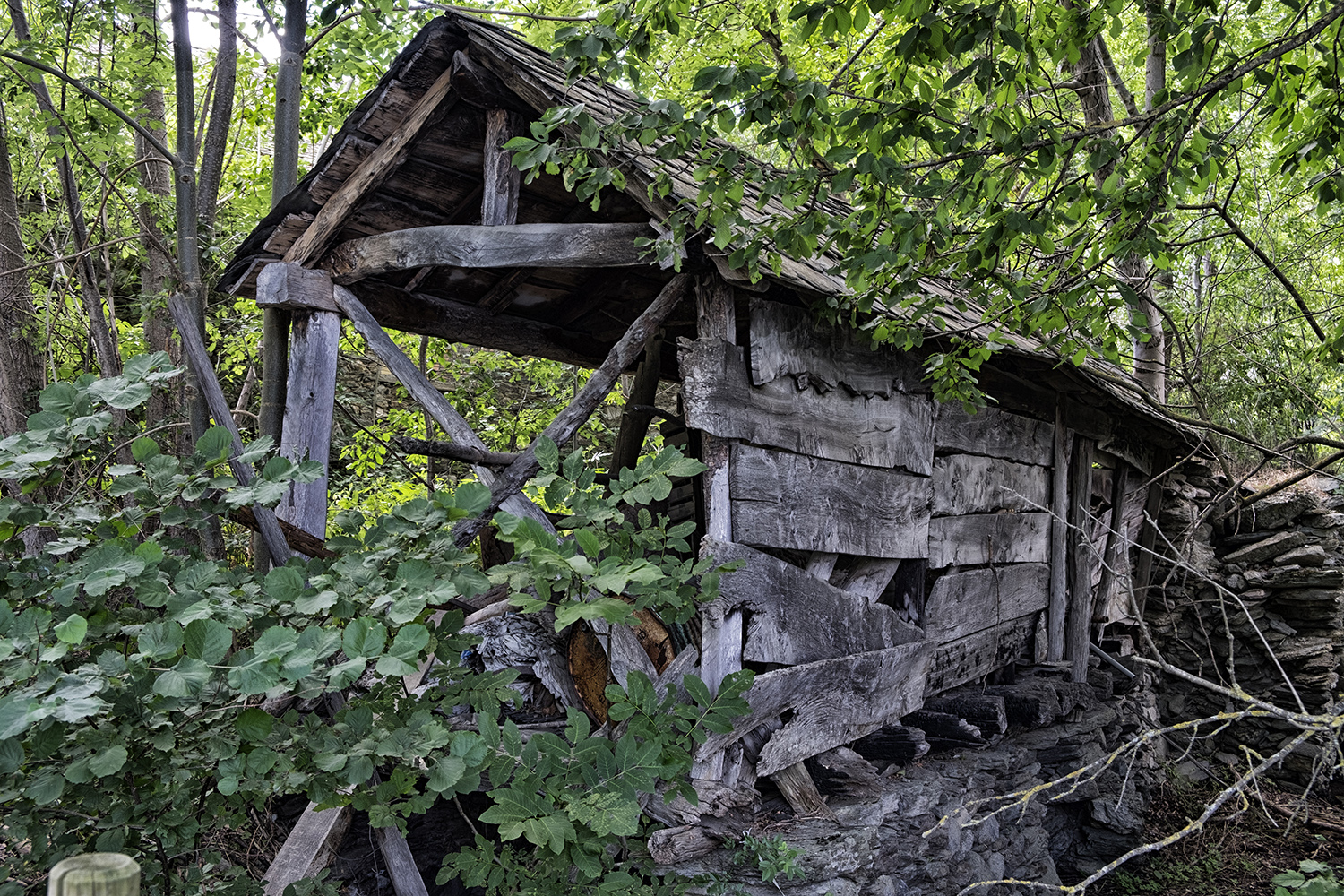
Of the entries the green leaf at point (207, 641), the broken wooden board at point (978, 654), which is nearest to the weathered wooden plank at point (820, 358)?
the broken wooden board at point (978, 654)

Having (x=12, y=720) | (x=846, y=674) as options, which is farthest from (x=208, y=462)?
(x=846, y=674)

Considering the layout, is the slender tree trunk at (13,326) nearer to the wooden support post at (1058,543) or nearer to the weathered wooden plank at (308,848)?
the weathered wooden plank at (308,848)

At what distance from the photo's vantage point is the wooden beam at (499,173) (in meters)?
3.97

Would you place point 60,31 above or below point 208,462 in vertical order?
above

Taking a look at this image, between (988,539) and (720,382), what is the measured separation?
9.14 feet

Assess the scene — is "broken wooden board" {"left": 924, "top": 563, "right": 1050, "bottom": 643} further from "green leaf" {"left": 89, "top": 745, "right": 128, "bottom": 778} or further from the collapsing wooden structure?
"green leaf" {"left": 89, "top": 745, "right": 128, "bottom": 778}

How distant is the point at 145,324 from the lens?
214 inches

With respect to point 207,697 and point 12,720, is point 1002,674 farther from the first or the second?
point 12,720

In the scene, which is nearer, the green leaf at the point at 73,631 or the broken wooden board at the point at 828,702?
the green leaf at the point at 73,631

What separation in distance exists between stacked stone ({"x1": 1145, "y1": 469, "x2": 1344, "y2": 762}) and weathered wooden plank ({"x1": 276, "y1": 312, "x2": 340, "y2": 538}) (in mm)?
7262

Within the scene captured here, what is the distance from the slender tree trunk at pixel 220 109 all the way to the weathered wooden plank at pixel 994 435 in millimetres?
4191

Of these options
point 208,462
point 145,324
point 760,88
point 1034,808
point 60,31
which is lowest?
point 1034,808

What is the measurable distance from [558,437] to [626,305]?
2.14 meters

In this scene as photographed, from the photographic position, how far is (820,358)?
4.10 metres
